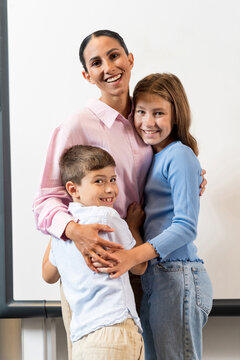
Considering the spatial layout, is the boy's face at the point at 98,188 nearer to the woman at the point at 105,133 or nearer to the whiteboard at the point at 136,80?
the woman at the point at 105,133

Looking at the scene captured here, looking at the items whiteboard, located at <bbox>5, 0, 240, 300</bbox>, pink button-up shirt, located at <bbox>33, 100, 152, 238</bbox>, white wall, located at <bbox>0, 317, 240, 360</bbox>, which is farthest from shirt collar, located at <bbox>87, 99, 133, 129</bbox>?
white wall, located at <bbox>0, 317, 240, 360</bbox>

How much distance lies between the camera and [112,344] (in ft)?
3.76

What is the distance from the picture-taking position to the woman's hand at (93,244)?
1221mm

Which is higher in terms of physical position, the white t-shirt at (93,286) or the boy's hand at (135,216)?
the boy's hand at (135,216)

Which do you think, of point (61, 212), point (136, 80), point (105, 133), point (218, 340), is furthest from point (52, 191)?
point (218, 340)

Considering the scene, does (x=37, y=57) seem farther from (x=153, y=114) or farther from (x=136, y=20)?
(x=153, y=114)

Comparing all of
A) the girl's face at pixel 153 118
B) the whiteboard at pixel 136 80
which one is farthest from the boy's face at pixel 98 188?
the whiteboard at pixel 136 80

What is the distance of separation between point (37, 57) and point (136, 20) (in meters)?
0.46

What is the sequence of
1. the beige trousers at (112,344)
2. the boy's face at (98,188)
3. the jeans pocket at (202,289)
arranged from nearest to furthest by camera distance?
1. the beige trousers at (112,344)
2. the boy's face at (98,188)
3. the jeans pocket at (202,289)

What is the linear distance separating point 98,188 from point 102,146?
21 centimetres

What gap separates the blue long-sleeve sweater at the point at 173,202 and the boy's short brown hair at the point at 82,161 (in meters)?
0.18

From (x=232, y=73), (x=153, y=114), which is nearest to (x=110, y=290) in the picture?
(x=153, y=114)

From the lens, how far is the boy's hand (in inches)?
57.6

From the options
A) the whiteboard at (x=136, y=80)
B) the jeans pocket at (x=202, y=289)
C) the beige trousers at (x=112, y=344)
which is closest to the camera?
the beige trousers at (x=112, y=344)
